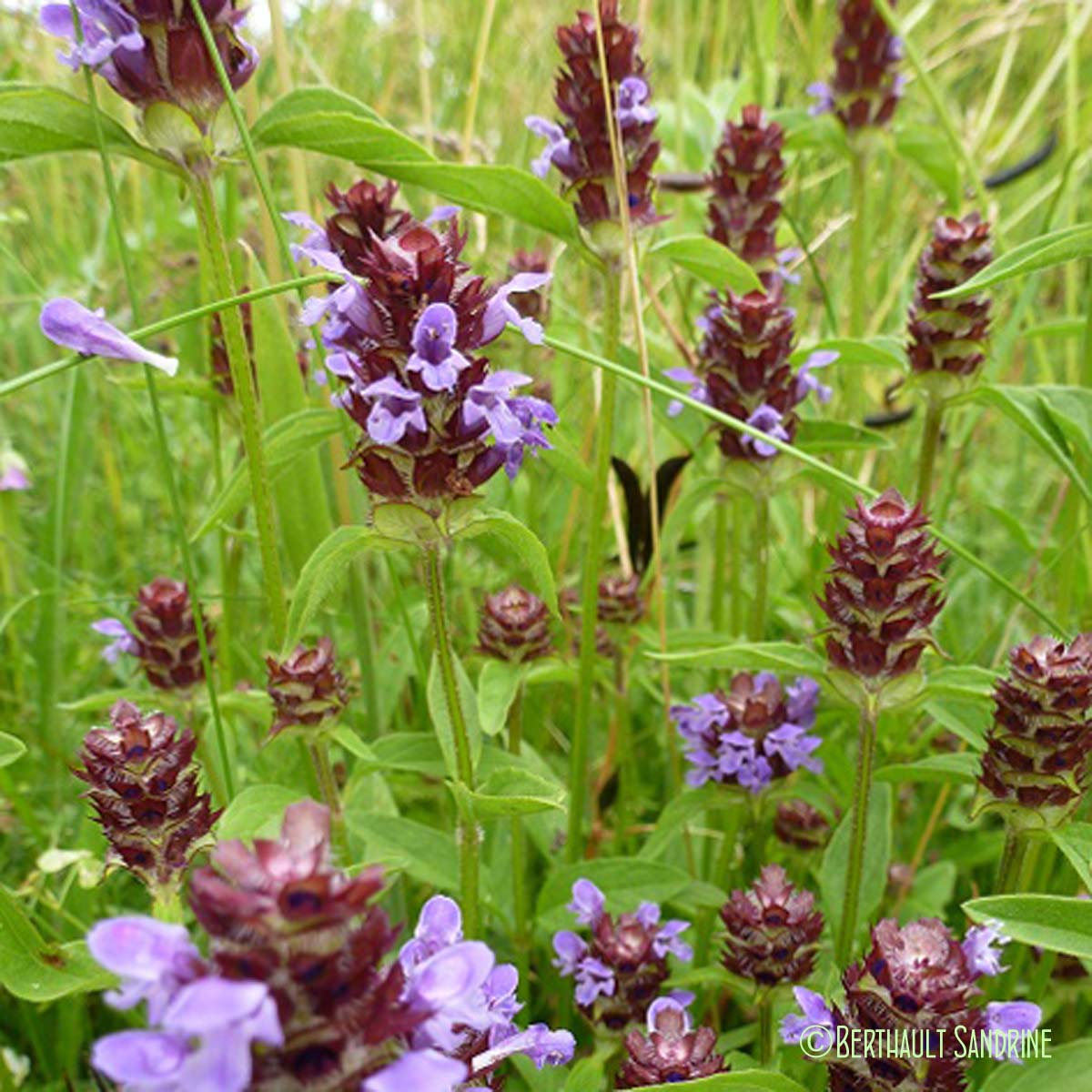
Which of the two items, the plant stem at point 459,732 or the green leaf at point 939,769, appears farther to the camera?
the green leaf at point 939,769

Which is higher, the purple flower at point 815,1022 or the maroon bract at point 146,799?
the maroon bract at point 146,799

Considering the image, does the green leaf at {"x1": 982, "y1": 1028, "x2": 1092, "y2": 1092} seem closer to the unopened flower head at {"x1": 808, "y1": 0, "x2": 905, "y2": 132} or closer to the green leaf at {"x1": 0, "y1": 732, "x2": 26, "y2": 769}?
the green leaf at {"x1": 0, "y1": 732, "x2": 26, "y2": 769}

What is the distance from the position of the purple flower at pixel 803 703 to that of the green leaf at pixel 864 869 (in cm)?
18

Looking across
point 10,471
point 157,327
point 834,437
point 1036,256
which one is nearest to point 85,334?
point 157,327

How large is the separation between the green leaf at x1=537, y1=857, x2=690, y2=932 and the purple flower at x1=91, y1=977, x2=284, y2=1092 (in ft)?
3.57

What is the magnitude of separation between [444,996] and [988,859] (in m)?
1.54

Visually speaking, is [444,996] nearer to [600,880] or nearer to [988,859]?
[600,880]

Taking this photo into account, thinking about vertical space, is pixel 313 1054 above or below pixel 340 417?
below

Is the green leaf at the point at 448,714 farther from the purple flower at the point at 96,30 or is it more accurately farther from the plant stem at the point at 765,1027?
the purple flower at the point at 96,30

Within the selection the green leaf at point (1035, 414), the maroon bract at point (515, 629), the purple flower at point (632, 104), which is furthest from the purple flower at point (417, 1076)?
the purple flower at point (632, 104)

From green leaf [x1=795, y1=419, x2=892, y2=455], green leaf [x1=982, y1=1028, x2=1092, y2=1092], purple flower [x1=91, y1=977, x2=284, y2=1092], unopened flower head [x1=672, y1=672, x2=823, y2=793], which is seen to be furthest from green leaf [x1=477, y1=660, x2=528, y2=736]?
purple flower [x1=91, y1=977, x2=284, y2=1092]

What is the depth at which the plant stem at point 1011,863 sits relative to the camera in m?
1.49

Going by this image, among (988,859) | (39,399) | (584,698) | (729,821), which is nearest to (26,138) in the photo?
(584,698)

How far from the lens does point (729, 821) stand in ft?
6.15
